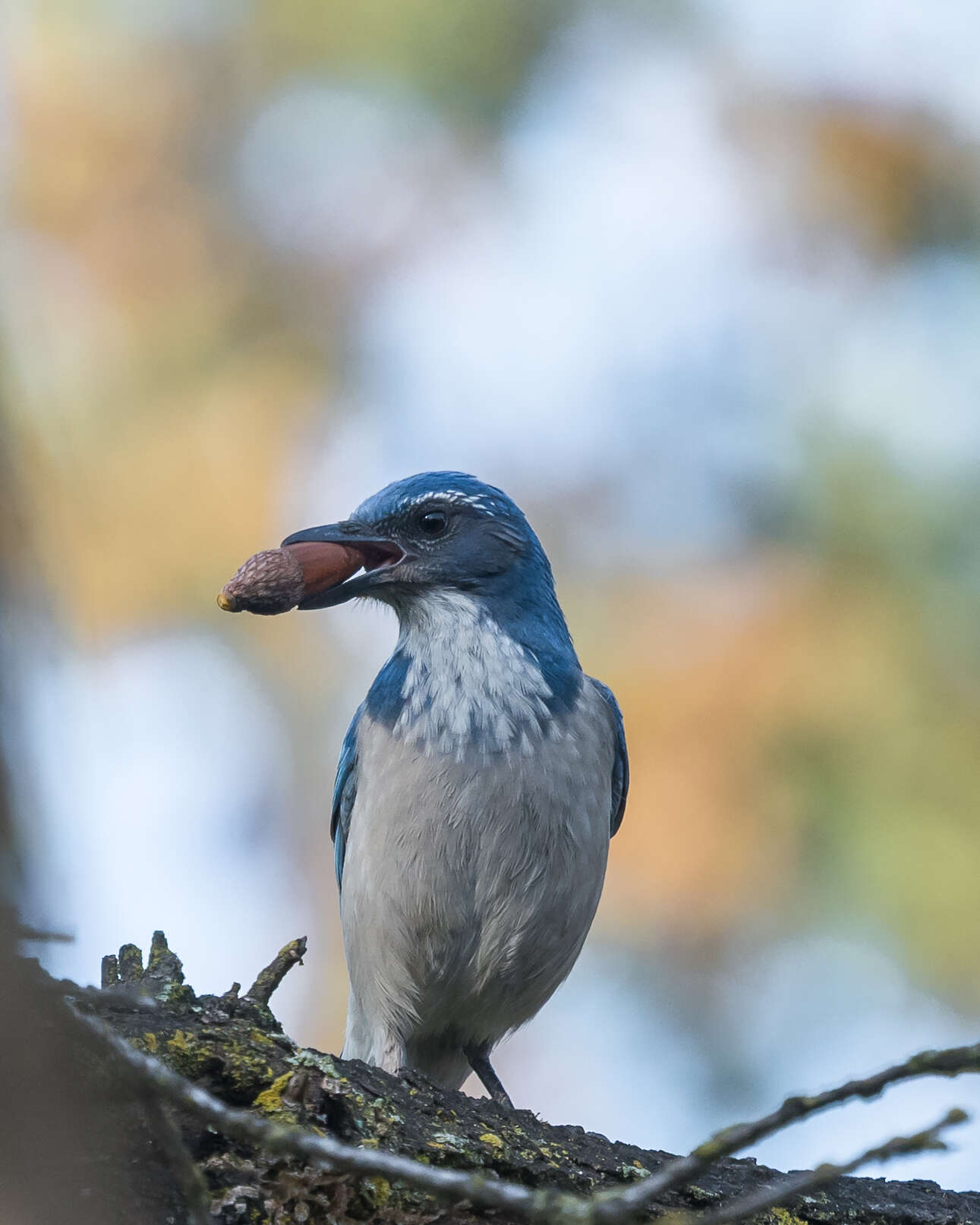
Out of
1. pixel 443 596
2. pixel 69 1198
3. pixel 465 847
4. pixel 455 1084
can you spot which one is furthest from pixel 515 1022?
pixel 69 1198

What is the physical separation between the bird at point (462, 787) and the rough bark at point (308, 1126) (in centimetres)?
109

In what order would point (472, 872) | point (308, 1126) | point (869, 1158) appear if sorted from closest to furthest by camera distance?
1. point (869, 1158)
2. point (308, 1126)
3. point (472, 872)

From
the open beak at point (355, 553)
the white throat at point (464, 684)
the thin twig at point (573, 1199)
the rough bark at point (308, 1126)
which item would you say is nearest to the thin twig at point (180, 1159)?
the thin twig at point (573, 1199)

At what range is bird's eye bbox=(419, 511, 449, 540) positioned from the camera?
5027 mm

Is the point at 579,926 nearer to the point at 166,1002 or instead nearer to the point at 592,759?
the point at 592,759

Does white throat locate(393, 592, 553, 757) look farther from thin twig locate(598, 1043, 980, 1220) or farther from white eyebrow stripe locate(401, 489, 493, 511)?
thin twig locate(598, 1043, 980, 1220)

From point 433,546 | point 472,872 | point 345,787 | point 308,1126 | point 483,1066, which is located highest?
point 433,546

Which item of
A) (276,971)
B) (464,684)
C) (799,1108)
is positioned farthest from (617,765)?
(799,1108)

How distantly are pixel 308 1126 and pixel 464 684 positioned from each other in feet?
6.64

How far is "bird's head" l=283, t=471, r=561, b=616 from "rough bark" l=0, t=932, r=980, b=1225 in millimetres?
1856

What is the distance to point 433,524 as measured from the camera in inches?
198

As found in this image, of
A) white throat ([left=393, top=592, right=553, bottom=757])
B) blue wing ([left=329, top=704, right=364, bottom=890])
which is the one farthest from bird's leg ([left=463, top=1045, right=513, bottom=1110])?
white throat ([left=393, top=592, right=553, bottom=757])

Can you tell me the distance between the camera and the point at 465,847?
4.38 m

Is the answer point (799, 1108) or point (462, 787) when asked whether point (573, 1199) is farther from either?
point (462, 787)
